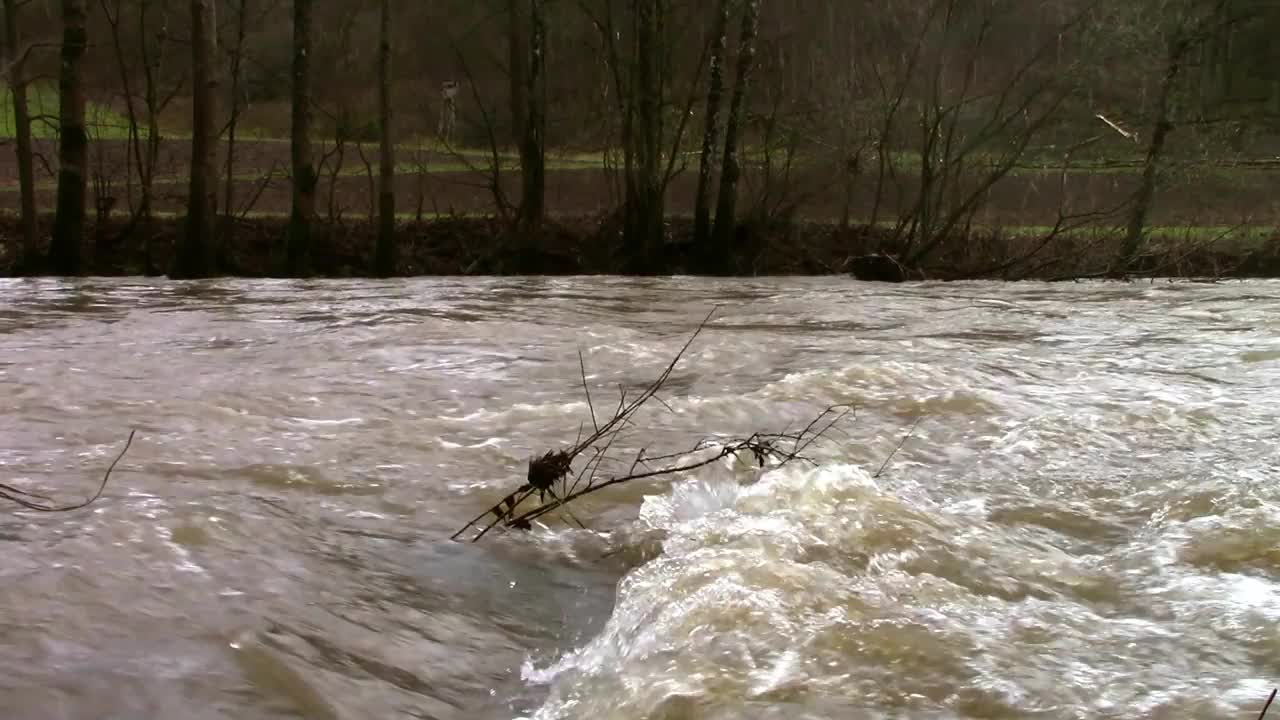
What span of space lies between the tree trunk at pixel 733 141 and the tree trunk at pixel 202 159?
304 inches

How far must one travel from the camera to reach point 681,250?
1916 centimetres

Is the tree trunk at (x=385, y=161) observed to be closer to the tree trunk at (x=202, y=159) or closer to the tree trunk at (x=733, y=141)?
the tree trunk at (x=202, y=159)

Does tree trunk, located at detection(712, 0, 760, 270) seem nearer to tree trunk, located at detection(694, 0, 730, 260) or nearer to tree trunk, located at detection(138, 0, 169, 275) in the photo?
tree trunk, located at detection(694, 0, 730, 260)

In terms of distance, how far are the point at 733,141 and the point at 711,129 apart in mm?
460

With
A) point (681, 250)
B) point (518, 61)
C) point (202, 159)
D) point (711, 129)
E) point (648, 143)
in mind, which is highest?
point (518, 61)

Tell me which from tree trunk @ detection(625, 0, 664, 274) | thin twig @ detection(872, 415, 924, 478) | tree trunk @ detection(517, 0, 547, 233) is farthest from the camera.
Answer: tree trunk @ detection(517, 0, 547, 233)

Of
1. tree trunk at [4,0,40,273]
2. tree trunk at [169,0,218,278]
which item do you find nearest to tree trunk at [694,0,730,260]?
tree trunk at [169,0,218,278]

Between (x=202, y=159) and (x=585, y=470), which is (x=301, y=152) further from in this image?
(x=585, y=470)

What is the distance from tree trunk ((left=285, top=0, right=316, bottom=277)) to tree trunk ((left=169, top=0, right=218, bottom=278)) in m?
1.86

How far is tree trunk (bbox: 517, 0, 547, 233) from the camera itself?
2022 centimetres

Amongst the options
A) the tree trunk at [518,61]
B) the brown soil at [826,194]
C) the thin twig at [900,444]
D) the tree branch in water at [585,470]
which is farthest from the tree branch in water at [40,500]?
the tree trunk at [518,61]

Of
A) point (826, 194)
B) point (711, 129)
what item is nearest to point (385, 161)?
point (711, 129)

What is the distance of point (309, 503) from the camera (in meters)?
3.63

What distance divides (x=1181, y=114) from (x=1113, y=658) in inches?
773
